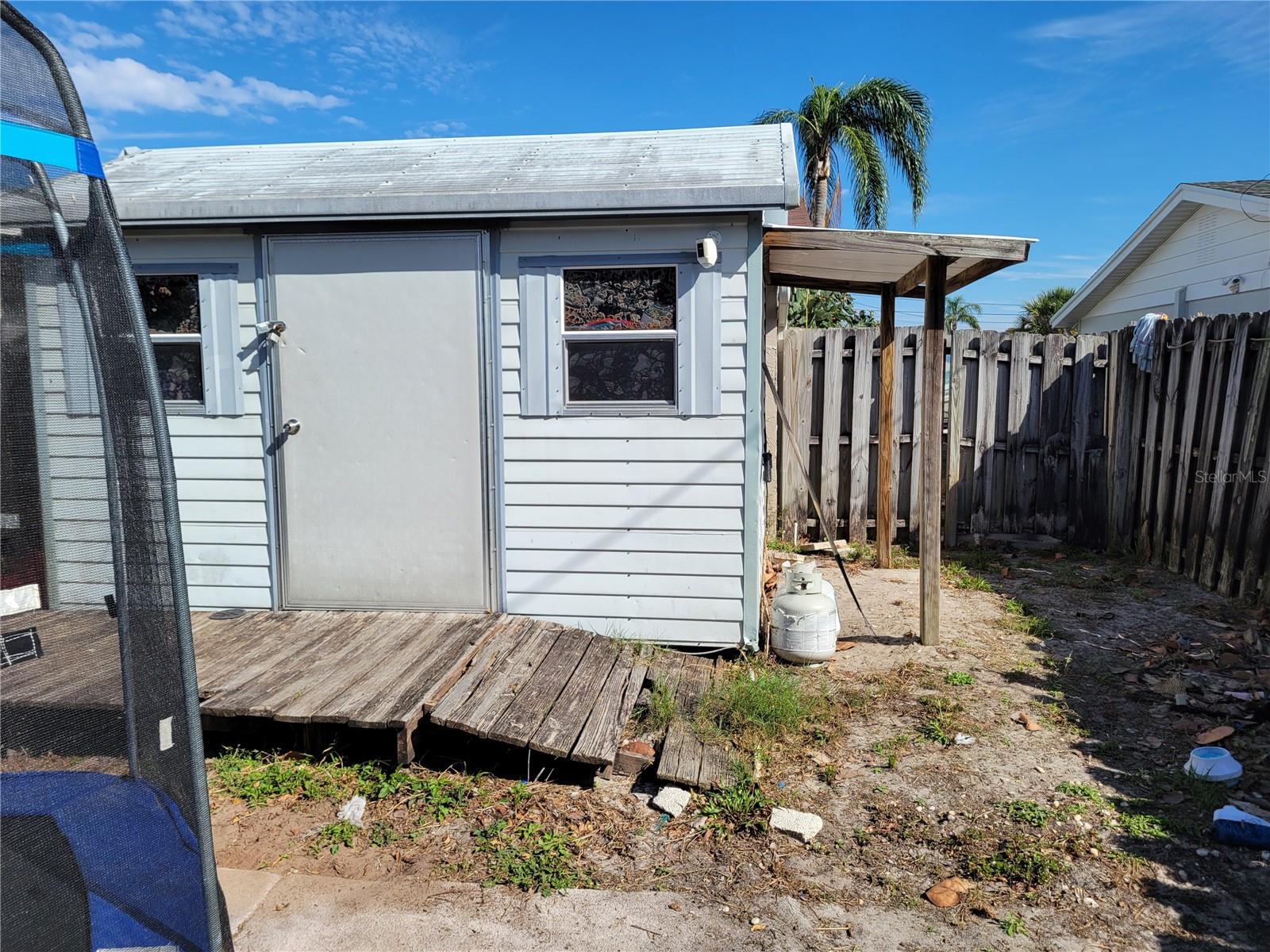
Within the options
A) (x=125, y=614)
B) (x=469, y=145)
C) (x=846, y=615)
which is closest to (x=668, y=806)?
(x=125, y=614)

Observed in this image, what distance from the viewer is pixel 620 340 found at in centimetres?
512

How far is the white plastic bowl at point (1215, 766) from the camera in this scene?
3.70 meters

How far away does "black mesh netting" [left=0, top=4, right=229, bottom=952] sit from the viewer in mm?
1864

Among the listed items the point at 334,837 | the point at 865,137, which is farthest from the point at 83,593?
the point at 865,137

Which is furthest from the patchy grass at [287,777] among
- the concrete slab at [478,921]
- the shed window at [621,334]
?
the shed window at [621,334]

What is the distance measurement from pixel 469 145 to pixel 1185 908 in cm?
598

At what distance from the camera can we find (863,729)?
4383mm

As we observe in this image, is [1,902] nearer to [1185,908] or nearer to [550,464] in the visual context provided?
[1185,908]

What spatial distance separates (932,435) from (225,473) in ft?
14.5

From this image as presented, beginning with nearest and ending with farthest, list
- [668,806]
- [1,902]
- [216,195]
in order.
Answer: [1,902], [668,806], [216,195]

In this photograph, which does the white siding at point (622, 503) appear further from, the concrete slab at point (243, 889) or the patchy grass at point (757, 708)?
the concrete slab at point (243, 889)

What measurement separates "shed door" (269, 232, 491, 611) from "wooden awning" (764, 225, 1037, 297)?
1.91m

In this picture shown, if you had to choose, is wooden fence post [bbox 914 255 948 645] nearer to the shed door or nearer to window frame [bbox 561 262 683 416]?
window frame [bbox 561 262 683 416]

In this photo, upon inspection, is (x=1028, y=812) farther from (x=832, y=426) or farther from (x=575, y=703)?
(x=832, y=426)
